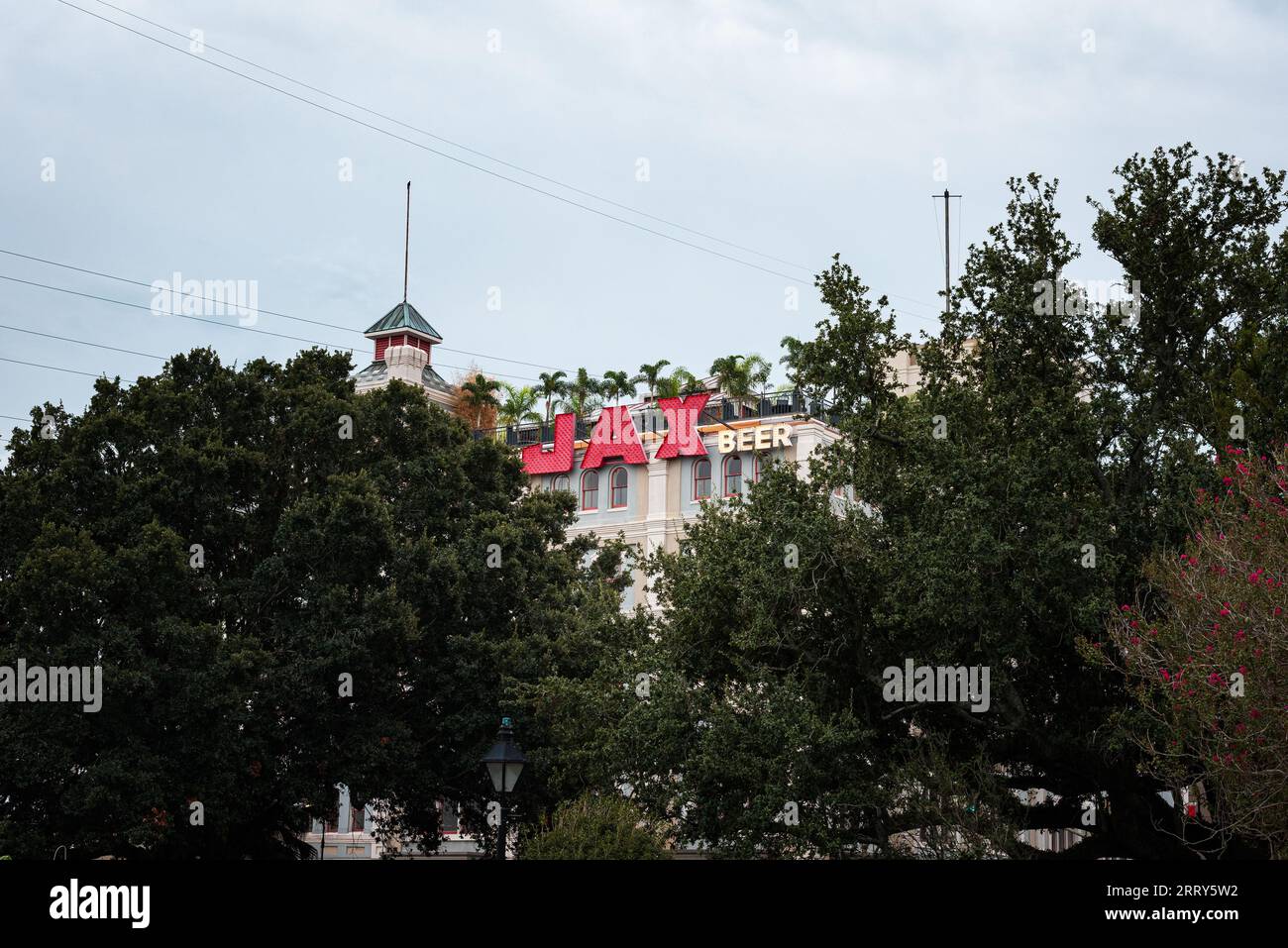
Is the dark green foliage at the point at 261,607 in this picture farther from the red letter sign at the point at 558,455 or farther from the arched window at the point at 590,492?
the red letter sign at the point at 558,455

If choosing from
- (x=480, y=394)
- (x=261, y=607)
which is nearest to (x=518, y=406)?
(x=480, y=394)

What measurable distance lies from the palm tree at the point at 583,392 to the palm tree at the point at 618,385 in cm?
88

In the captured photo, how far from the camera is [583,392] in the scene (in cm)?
7169

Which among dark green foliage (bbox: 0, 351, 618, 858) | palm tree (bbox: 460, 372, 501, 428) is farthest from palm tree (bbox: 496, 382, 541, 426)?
dark green foliage (bbox: 0, 351, 618, 858)

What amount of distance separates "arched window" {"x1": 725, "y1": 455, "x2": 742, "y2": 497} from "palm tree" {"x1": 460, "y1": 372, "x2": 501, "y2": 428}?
15.8m

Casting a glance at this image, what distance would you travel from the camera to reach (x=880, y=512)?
97.2 ft

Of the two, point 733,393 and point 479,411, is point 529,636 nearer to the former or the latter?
point 733,393

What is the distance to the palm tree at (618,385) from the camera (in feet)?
227

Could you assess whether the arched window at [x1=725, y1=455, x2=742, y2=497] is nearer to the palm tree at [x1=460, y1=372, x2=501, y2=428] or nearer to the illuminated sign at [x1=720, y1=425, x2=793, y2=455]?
the illuminated sign at [x1=720, y1=425, x2=793, y2=455]

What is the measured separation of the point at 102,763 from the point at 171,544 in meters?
5.03

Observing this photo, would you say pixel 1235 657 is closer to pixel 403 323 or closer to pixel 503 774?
pixel 503 774

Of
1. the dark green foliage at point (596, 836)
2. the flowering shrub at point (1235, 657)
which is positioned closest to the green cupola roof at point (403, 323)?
the dark green foliage at point (596, 836)

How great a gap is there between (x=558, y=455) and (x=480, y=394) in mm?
7747
